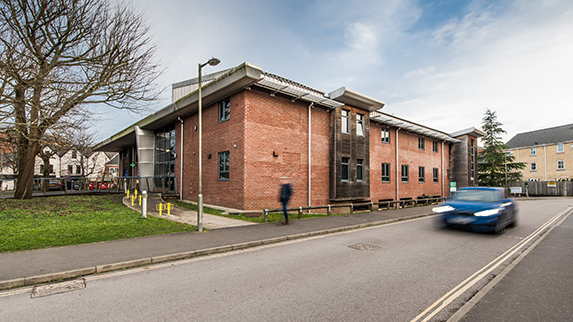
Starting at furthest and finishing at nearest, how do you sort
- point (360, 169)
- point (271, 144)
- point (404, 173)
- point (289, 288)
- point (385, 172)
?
point (404, 173) → point (385, 172) → point (360, 169) → point (271, 144) → point (289, 288)

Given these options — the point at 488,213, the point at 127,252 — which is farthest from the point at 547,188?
the point at 127,252

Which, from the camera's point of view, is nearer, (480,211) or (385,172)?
(480,211)

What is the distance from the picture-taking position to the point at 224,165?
1532cm

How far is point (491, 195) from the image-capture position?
9812 millimetres

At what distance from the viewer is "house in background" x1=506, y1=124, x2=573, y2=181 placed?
4822cm

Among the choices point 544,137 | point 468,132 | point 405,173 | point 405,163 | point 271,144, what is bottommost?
point 405,173

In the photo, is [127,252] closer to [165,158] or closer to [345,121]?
[345,121]

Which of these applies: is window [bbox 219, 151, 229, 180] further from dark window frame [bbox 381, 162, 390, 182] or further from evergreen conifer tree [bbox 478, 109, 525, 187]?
evergreen conifer tree [bbox 478, 109, 525, 187]

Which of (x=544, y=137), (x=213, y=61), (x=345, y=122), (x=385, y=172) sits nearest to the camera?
(x=213, y=61)

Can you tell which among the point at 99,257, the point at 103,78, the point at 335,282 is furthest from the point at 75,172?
the point at 335,282

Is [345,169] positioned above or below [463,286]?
above

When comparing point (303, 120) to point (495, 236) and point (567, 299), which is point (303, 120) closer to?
point (495, 236)

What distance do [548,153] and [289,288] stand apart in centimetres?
6696

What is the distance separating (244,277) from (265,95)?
10.8m
